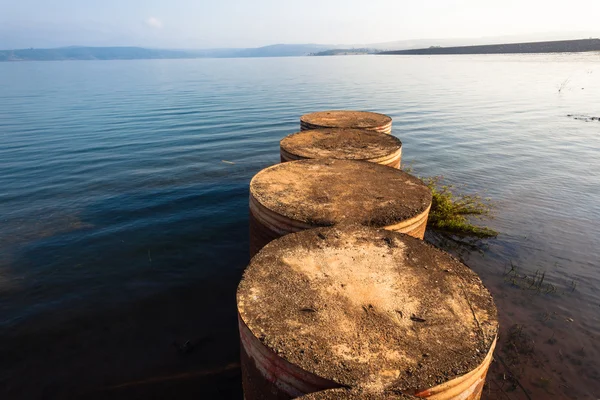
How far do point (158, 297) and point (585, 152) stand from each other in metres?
23.6

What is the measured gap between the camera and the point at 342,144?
9.46 metres

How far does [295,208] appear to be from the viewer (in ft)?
18.8

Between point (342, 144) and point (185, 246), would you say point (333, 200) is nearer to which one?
point (342, 144)

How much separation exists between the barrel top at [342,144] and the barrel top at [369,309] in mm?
3936

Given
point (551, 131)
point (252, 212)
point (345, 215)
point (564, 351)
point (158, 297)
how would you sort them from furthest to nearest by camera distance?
point (551, 131)
point (158, 297)
point (564, 351)
point (252, 212)
point (345, 215)

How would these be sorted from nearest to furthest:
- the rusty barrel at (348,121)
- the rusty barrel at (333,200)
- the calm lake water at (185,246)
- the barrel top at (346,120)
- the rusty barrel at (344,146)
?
the rusty barrel at (333,200)
the calm lake water at (185,246)
the rusty barrel at (344,146)
the rusty barrel at (348,121)
the barrel top at (346,120)

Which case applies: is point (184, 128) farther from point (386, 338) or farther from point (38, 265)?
point (386, 338)

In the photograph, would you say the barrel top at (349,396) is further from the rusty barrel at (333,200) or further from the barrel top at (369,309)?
the rusty barrel at (333,200)

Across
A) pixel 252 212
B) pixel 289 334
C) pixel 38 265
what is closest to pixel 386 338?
pixel 289 334

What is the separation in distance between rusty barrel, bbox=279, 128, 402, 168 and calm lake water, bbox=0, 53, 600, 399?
372 centimetres

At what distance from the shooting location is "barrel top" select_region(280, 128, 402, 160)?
865 cm

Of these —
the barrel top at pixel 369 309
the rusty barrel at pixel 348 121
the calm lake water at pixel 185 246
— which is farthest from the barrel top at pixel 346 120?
the barrel top at pixel 369 309

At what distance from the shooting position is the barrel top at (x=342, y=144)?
865cm

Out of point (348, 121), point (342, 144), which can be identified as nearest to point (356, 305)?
point (342, 144)
